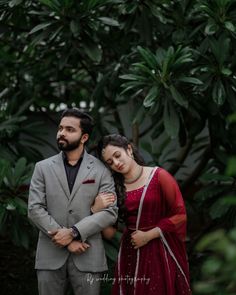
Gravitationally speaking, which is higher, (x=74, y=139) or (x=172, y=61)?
(x=172, y=61)

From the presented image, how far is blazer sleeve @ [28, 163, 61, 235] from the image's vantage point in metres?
2.91

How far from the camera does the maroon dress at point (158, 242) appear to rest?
9.87 feet

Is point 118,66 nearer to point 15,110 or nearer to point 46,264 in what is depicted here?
point 15,110

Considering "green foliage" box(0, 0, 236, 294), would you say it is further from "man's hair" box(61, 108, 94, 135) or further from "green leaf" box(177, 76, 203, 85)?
"man's hair" box(61, 108, 94, 135)

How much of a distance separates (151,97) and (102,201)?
1016mm

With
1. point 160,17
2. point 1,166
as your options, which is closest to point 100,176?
point 1,166

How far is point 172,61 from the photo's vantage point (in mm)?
3756

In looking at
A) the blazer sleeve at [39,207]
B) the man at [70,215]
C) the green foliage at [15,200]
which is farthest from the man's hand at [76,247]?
the green foliage at [15,200]

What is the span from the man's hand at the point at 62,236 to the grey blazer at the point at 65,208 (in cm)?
4

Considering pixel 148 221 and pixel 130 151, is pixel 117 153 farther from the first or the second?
pixel 148 221

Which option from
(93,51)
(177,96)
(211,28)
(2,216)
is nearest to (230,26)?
(211,28)

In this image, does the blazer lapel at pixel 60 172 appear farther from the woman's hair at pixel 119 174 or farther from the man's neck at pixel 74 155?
the woman's hair at pixel 119 174

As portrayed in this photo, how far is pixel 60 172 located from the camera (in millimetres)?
3006

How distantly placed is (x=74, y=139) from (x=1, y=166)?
0.97 m
